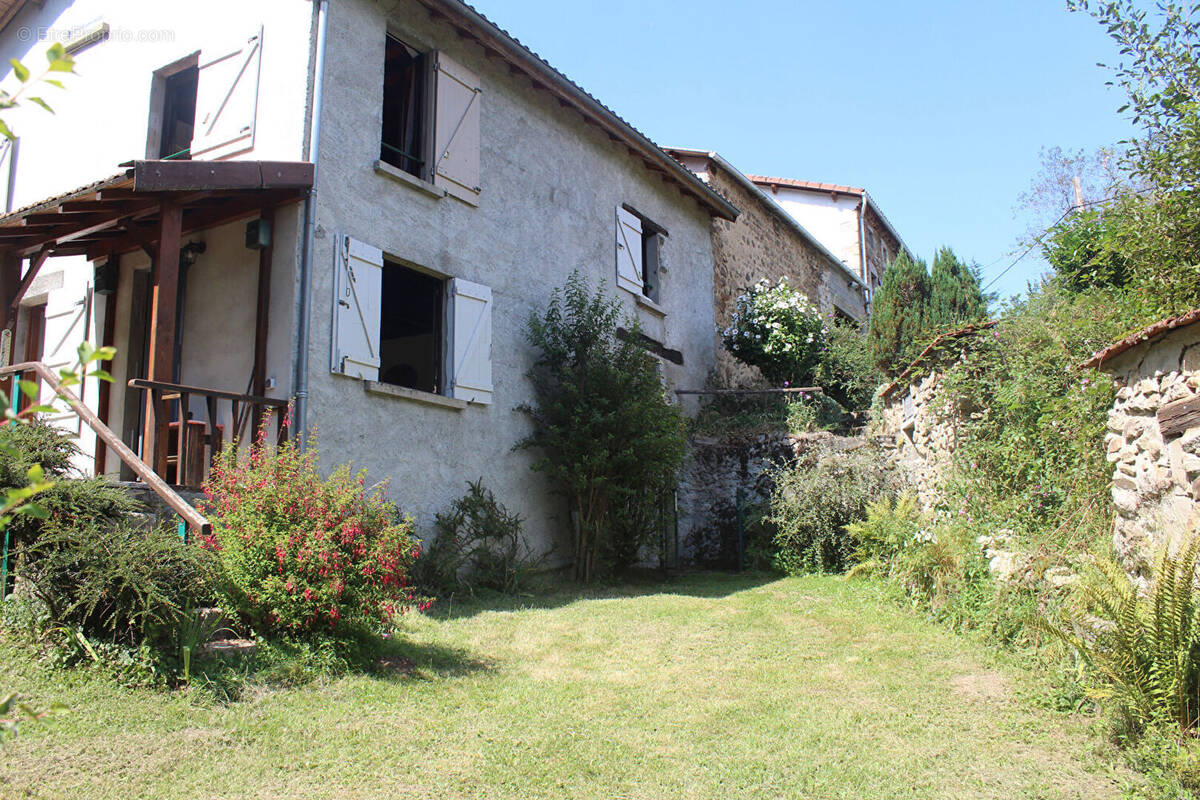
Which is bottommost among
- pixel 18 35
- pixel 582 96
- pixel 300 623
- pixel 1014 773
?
pixel 1014 773

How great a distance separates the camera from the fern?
391 centimetres

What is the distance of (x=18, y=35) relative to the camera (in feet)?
37.9

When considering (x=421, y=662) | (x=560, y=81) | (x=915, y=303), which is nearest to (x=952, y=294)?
(x=915, y=303)

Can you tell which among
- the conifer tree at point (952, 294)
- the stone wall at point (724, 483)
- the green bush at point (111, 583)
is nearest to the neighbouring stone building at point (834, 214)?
the conifer tree at point (952, 294)

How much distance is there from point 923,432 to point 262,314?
635 centimetres

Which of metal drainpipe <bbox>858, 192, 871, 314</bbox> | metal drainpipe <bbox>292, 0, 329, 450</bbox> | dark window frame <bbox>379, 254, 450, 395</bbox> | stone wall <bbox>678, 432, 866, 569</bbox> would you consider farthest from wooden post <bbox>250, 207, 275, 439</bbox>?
metal drainpipe <bbox>858, 192, 871, 314</bbox>

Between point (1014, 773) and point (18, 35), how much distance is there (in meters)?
13.8

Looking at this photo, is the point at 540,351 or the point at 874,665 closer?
the point at 874,665

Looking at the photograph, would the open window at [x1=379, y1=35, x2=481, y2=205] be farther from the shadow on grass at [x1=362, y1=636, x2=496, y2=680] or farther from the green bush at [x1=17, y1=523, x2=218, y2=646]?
the green bush at [x1=17, y1=523, x2=218, y2=646]

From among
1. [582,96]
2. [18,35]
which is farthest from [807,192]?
[18,35]

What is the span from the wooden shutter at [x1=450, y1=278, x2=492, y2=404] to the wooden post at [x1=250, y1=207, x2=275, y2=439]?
175 centimetres

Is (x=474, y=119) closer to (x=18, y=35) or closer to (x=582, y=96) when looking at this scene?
(x=582, y=96)

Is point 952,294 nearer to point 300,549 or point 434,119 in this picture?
point 434,119

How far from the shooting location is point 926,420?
878cm
